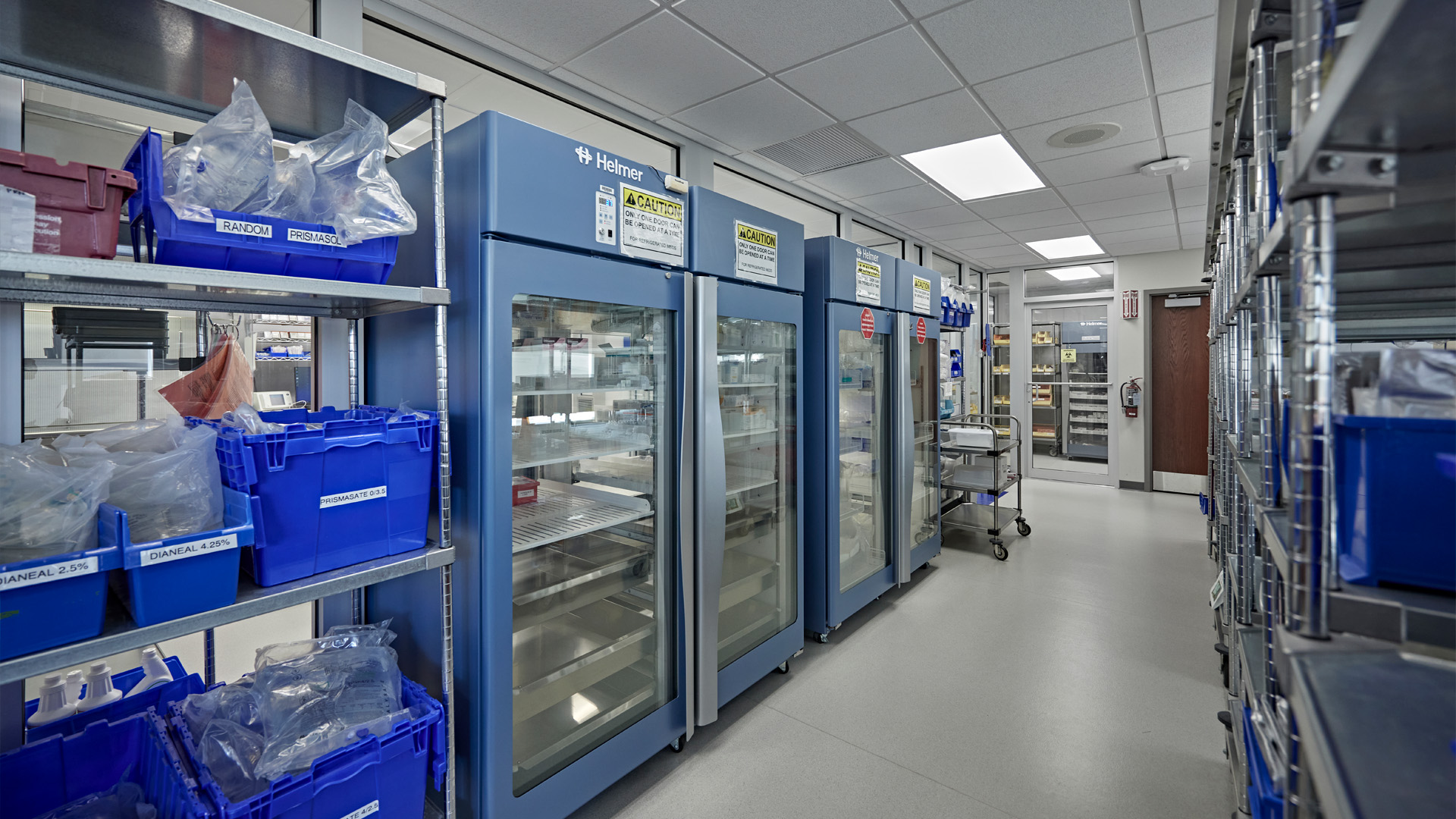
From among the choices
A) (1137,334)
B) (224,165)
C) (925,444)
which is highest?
(1137,334)

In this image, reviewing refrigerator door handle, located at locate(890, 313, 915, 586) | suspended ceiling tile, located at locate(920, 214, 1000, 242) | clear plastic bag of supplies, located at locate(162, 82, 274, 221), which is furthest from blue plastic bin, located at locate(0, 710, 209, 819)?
suspended ceiling tile, located at locate(920, 214, 1000, 242)

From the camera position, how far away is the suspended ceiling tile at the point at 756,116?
328 centimetres

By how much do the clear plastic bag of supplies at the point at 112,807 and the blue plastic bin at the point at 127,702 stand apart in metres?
0.17

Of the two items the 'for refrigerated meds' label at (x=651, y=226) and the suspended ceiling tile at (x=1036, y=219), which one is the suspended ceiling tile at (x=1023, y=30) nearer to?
the 'for refrigerated meds' label at (x=651, y=226)

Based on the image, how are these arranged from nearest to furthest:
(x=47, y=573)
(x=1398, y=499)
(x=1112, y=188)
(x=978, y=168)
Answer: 1. (x=1398, y=499)
2. (x=47, y=573)
3. (x=978, y=168)
4. (x=1112, y=188)

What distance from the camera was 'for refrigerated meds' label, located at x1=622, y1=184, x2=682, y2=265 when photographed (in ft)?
6.71

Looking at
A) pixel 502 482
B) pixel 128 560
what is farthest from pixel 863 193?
pixel 128 560

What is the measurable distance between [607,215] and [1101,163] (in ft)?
13.3

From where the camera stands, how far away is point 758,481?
2.99m

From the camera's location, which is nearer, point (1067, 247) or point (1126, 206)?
point (1126, 206)

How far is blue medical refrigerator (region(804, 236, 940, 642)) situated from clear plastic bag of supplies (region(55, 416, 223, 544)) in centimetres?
252

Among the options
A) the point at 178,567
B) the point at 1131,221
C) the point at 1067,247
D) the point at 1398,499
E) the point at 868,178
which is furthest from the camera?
the point at 1067,247

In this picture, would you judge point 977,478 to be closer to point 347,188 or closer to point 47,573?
point 347,188

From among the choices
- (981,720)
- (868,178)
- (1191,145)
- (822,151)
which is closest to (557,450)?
(981,720)
